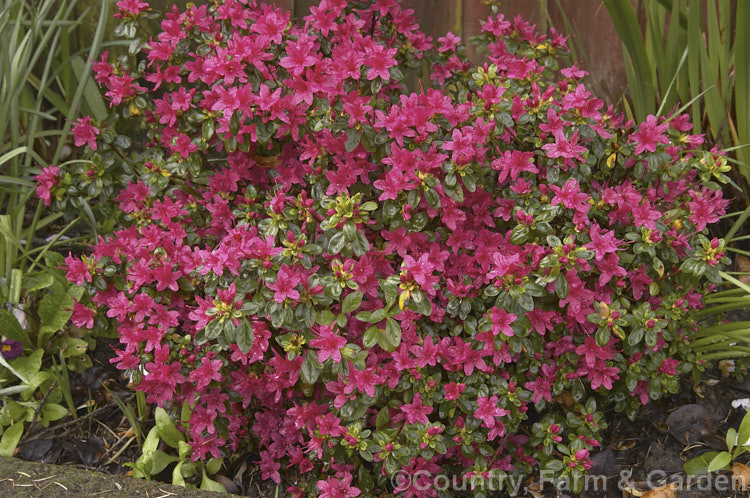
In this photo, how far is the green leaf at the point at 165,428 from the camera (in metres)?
2.13

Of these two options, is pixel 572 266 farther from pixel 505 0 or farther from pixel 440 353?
pixel 505 0

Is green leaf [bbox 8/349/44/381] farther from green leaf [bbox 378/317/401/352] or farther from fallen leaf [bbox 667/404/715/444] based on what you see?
fallen leaf [bbox 667/404/715/444]

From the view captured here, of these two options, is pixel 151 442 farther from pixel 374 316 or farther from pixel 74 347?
pixel 374 316

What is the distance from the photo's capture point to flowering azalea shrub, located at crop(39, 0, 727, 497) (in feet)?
5.67

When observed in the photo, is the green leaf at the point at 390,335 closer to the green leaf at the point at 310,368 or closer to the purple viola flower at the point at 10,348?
the green leaf at the point at 310,368

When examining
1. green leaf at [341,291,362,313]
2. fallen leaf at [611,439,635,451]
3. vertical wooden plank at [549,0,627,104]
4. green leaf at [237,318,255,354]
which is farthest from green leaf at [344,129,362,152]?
vertical wooden plank at [549,0,627,104]

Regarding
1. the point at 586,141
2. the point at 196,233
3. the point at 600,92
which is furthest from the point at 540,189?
the point at 600,92

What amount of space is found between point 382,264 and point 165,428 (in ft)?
2.87

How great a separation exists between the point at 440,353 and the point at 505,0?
170cm

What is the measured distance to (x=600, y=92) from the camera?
2.88 m

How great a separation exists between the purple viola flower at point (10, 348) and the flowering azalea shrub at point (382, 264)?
0.33 m

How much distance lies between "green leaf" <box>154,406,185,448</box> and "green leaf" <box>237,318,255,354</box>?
62 cm

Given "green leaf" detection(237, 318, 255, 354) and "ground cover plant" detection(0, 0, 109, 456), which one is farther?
"ground cover plant" detection(0, 0, 109, 456)

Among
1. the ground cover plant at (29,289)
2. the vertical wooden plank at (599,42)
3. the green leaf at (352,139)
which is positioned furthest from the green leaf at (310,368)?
the vertical wooden plank at (599,42)
